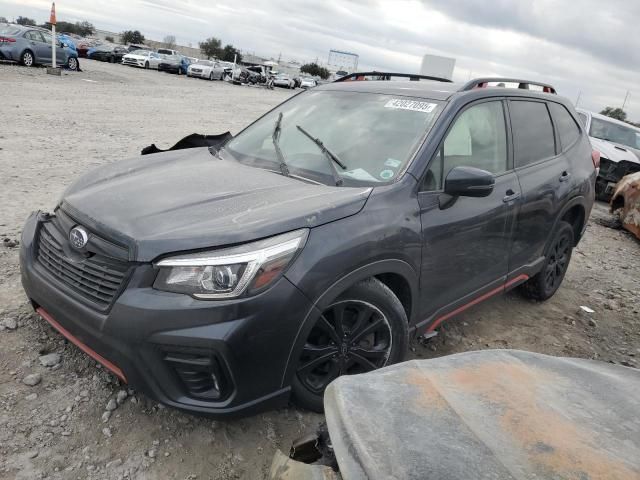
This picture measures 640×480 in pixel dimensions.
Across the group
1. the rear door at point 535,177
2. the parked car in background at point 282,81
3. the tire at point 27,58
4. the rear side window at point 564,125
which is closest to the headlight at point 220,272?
the rear door at point 535,177

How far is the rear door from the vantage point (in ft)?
12.6

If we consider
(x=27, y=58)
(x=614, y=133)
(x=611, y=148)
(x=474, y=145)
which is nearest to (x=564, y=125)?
(x=474, y=145)

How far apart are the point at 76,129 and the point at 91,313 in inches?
335

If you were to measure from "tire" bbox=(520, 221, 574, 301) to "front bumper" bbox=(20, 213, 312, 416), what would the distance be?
2997 millimetres

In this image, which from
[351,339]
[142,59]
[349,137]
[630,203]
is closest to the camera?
[351,339]

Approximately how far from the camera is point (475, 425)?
1.32 metres

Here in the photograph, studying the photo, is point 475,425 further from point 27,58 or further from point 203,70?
point 203,70

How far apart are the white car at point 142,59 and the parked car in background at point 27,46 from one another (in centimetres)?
1402

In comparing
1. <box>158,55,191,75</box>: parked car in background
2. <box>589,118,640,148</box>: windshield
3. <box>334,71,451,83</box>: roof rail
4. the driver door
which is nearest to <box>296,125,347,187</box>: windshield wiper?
the driver door

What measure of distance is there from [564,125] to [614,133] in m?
8.27

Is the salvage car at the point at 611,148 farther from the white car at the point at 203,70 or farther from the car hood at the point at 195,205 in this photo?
the white car at the point at 203,70

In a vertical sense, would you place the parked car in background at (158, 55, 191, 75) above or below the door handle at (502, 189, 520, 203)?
below

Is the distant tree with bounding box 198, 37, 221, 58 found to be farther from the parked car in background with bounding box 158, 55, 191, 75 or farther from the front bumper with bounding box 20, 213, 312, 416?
the front bumper with bounding box 20, 213, 312, 416

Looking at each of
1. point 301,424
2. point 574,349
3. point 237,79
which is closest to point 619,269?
point 574,349
